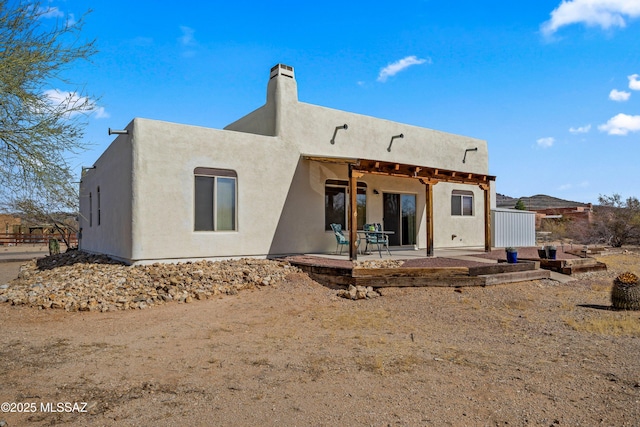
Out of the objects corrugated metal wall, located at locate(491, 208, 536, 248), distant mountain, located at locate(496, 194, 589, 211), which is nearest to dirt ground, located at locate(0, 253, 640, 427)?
corrugated metal wall, located at locate(491, 208, 536, 248)

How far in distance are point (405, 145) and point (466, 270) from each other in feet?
22.9

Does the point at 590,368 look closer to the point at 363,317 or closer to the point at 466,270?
the point at 363,317

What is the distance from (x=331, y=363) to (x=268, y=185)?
7.49 metres

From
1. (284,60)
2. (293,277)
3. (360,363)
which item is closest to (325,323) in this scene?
(360,363)

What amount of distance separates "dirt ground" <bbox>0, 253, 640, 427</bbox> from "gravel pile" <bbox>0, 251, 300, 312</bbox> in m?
0.39

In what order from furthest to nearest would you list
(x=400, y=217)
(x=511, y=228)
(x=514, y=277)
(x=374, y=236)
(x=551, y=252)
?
(x=511, y=228) → (x=400, y=217) → (x=374, y=236) → (x=551, y=252) → (x=514, y=277)

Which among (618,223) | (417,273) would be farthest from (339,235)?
(618,223)

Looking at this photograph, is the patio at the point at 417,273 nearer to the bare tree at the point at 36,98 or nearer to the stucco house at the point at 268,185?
the stucco house at the point at 268,185

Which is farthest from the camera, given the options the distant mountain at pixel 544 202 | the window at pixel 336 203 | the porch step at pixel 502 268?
the distant mountain at pixel 544 202

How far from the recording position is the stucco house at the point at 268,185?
32.9 feet

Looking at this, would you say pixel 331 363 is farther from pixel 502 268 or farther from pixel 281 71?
pixel 281 71

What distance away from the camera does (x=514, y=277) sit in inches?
380

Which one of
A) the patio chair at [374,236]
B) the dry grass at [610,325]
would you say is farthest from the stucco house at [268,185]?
the dry grass at [610,325]

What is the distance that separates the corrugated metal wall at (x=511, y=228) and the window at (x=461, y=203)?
3.35ft
